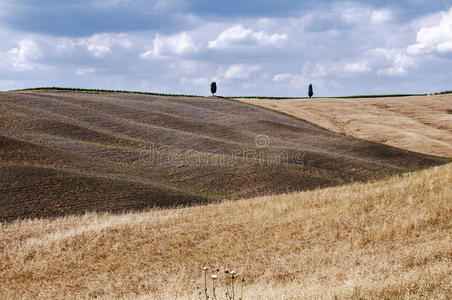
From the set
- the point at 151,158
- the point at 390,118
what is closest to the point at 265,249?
the point at 151,158

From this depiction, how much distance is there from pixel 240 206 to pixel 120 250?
21.9 feet

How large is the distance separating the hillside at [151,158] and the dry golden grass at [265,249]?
566 cm

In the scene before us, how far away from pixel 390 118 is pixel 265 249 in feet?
195

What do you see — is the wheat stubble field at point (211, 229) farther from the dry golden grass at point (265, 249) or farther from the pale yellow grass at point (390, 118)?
→ the pale yellow grass at point (390, 118)

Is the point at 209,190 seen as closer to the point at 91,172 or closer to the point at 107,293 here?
the point at 91,172

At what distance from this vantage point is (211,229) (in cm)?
1570

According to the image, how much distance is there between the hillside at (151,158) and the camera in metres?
24.7

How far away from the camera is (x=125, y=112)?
184 ft

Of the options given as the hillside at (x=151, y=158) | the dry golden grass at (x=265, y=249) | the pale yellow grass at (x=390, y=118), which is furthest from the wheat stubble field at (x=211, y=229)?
the pale yellow grass at (x=390, y=118)

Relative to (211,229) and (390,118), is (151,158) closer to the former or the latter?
(211,229)

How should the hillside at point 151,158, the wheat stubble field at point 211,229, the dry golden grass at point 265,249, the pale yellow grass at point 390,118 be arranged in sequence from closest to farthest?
the dry golden grass at point 265,249, the wheat stubble field at point 211,229, the hillside at point 151,158, the pale yellow grass at point 390,118

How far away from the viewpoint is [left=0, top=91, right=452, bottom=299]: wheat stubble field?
10508mm

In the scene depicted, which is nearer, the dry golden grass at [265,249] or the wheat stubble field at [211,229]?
the dry golden grass at [265,249]

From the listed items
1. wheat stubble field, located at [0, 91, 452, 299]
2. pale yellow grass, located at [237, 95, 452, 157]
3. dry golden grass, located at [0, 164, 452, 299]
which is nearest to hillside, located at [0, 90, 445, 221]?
wheat stubble field, located at [0, 91, 452, 299]
